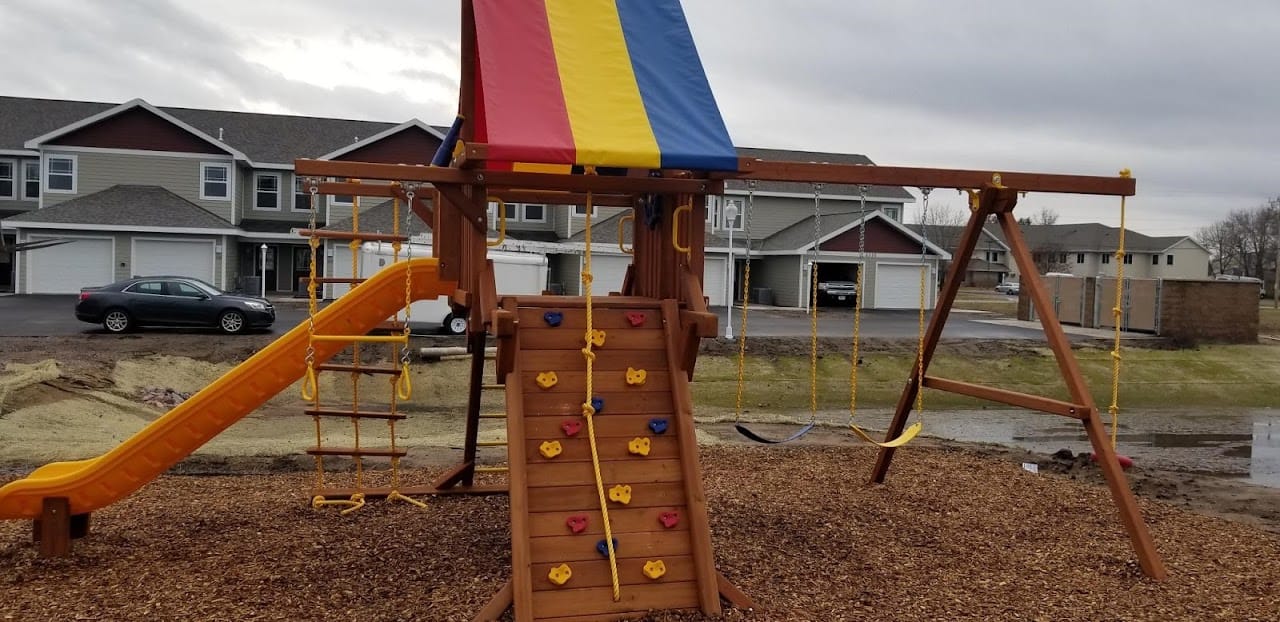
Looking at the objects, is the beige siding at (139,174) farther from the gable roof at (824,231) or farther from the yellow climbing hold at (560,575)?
the yellow climbing hold at (560,575)

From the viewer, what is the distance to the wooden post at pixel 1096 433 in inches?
249

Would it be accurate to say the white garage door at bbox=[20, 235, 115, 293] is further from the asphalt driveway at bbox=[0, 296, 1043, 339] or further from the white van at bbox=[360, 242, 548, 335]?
the white van at bbox=[360, 242, 548, 335]

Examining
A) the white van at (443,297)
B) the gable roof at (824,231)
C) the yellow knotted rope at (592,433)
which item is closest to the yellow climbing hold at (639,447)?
the yellow knotted rope at (592,433)

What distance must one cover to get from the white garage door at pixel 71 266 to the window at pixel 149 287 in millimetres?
11829

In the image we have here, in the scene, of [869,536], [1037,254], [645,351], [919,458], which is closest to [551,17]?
[645,351]

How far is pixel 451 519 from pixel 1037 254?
8107 cm

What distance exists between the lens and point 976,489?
8.91 m

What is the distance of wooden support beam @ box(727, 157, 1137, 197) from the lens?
645cm

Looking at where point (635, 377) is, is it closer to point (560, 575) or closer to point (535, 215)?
point (560, 575)

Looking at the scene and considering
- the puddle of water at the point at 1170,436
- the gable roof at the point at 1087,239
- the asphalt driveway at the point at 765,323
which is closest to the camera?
the puddle of water at the point at 1170,436

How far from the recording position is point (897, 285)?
38.1 meters

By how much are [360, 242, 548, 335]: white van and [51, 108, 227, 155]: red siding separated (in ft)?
46.5

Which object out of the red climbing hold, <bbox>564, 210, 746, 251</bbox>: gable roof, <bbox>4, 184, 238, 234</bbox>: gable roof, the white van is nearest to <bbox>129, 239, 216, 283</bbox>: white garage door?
<bbox>4, 184, 238, 234</bbox>: gable roof

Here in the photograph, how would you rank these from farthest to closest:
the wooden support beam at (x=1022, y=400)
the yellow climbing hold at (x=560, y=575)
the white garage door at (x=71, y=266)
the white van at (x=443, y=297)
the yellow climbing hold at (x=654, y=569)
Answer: the white garage door at (x=71, y=266), the white van at (x=443, y=297), the wooden support beam at (x=1022, y=400), the yellow climbing hold at (x=654, y=569), the yellow climbing hold at (x=560, y=575)
